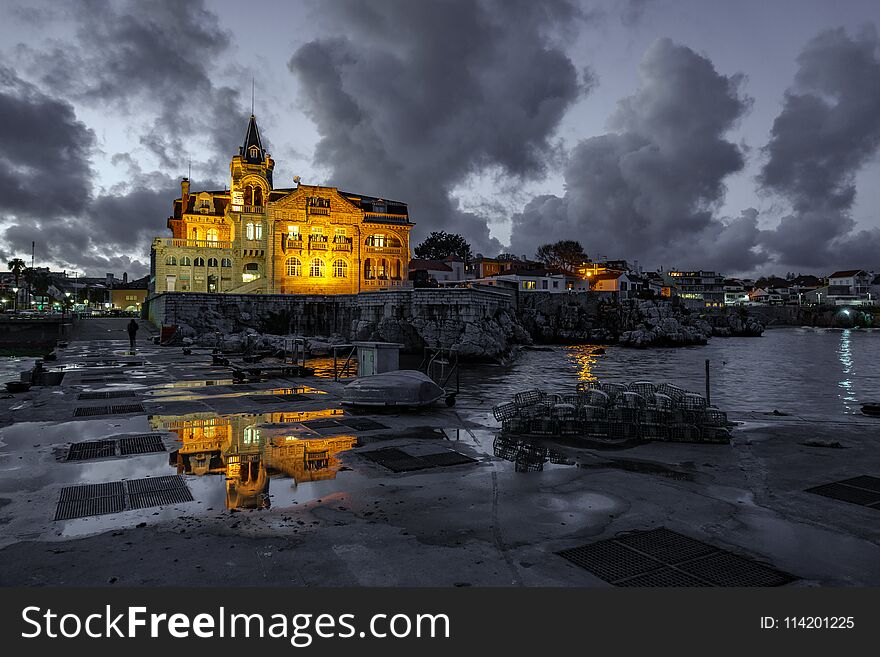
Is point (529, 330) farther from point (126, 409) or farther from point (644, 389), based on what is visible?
point (126, 409)

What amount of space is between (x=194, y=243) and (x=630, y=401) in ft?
241

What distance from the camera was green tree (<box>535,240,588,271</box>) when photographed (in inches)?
5020

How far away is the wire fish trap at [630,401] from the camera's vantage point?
13.6 meters

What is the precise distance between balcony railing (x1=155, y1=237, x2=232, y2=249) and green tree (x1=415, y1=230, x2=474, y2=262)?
6027 cm

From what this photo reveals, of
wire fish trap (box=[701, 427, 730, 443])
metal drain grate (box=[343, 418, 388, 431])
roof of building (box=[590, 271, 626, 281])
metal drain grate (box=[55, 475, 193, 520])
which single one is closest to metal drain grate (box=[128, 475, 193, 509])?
metal drain grate (box=[55, 475, 193, 520])

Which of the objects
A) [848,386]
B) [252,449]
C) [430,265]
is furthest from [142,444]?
[430,265]

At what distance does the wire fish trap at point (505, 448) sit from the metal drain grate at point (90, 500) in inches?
→ 282

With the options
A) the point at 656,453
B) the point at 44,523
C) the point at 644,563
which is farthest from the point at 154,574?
the point at 656,453

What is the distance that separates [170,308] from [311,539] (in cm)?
5497

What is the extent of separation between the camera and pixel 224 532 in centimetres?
689

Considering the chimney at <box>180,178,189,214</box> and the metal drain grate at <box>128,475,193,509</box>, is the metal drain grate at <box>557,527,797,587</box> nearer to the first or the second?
the metal drain grate at <box>128,475,193,509</box>

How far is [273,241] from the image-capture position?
240ft

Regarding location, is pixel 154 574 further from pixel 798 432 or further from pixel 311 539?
pixel 798 432

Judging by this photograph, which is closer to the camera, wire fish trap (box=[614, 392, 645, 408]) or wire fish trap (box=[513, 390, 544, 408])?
wire fish trap (box=[614, 392, 645, 408])
